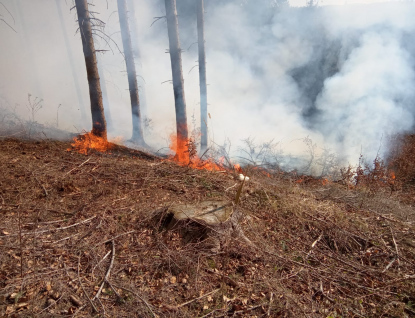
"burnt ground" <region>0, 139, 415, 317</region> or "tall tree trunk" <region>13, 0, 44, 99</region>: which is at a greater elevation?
"tall tree trunk" <region>13, 0, 44, 99</region>

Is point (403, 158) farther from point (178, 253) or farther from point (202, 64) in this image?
point (178, 253)

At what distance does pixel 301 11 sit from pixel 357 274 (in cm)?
2098

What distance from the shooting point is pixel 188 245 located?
3.65 m

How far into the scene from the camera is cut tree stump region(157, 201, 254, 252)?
3684 millimetres

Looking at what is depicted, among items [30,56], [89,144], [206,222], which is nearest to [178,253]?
[206,222]

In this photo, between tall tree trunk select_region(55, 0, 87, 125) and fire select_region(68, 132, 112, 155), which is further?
tall tree trunk select_region(55, 0, 87, 125)

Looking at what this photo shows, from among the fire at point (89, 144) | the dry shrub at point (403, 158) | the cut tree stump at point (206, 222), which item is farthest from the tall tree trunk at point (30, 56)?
the dry shrub at point (403, 158)

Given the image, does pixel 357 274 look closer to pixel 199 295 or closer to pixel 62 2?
pixel 199 295

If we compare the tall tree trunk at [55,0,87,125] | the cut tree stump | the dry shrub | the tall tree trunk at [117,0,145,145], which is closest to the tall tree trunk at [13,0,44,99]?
the tall tree trunk at [55,0,87,125]

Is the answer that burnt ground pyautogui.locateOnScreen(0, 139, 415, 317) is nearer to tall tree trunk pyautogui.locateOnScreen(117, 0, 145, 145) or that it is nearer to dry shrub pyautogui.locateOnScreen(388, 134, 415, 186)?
dry shrub pyautogui.locateOnScreen(388, 134, 415, 186)

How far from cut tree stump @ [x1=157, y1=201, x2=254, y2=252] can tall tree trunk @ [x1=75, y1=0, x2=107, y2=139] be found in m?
5.29

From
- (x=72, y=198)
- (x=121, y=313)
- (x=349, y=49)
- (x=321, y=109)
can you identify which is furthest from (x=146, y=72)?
(x=121, y=313)

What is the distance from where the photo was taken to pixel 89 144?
24.7ft

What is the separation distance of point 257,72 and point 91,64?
1356 cm
